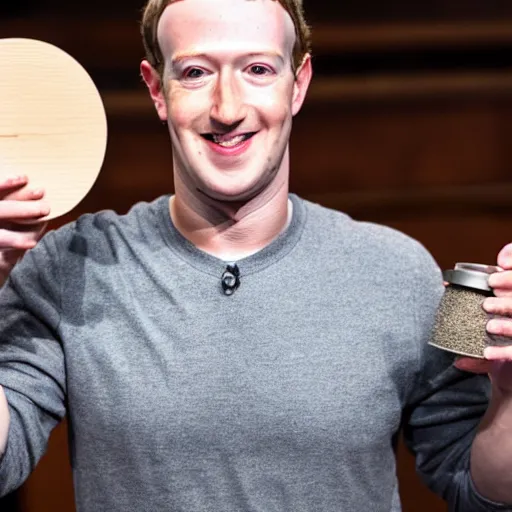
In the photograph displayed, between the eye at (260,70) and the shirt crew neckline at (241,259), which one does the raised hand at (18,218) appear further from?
the eye at (260,70)

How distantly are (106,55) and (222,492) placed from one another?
1.46 metres

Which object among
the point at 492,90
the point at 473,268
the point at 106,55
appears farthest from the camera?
the point at 492,90

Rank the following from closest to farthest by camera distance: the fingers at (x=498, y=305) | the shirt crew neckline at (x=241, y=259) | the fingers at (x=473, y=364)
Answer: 1. the fingers at (x=498, y=305)
2. the fingers at (x=473, y=364)
3. the shirt crew neckline at (x=241, y=259)

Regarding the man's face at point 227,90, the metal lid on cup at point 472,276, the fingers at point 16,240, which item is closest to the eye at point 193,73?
the man's face at point 227,90

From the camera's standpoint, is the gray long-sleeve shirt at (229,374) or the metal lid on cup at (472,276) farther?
the gray long-sleeve shirt at (229,374)

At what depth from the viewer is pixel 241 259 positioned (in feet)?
5.59

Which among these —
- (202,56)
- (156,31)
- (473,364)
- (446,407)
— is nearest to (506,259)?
(473,364)

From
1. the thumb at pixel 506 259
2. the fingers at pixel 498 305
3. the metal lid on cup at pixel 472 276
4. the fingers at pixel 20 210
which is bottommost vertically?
the fingers at pixel 498 305

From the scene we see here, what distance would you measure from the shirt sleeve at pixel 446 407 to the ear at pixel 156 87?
1.64 feet

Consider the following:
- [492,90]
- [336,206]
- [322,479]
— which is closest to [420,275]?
[322,479]

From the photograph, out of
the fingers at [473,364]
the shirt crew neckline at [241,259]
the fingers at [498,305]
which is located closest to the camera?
the fingers at [498,305]

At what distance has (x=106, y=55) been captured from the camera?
273cm

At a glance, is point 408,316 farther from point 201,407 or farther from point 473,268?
point 201,407

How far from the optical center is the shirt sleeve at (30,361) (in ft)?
5.23
